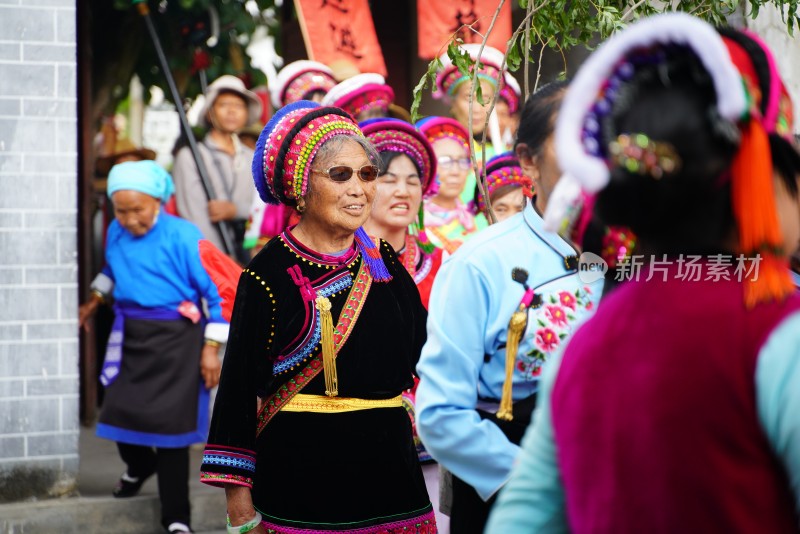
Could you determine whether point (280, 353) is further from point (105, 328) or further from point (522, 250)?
point (105, 328)

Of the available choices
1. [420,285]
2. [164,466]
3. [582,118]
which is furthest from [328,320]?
[164,466]

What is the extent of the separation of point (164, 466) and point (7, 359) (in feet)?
3.14

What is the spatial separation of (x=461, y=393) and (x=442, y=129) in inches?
162

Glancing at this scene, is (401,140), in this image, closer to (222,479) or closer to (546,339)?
(222,479)

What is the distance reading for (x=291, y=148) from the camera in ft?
12.7

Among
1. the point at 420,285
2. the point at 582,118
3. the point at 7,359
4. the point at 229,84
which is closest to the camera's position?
the point at 582,118

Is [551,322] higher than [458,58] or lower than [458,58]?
lower

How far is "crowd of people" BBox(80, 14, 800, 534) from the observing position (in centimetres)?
163

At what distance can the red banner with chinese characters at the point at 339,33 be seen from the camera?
27.1 ft

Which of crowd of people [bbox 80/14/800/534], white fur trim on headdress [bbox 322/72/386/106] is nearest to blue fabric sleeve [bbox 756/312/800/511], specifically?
crowd of people [bbox 80/14/800/534]

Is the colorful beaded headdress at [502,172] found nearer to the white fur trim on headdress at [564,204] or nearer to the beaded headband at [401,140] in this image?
the beaded headband at [401,140]

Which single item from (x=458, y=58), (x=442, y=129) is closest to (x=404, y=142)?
(x=458, y=58)

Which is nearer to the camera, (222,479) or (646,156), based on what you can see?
(646,156)

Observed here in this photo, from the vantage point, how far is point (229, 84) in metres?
8.59
